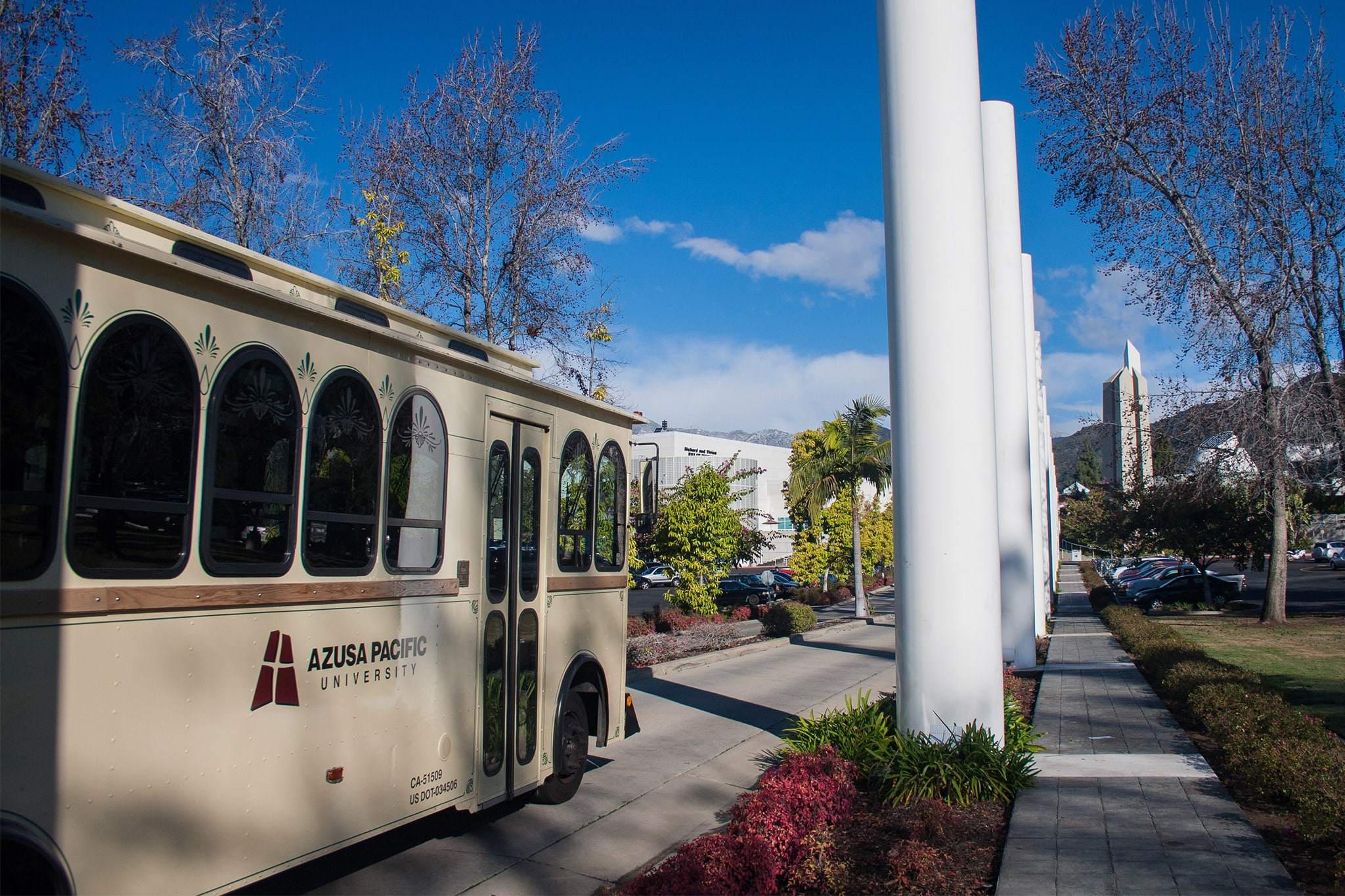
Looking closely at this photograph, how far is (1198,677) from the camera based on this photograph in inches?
448

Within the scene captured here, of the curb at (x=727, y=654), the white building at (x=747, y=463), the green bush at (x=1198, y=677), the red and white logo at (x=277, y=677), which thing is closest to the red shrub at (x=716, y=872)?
the red and white logo at (x=277, y=677)

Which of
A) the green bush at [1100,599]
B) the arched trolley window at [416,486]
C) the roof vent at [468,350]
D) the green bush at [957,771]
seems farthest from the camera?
the green bush at [1100,599]

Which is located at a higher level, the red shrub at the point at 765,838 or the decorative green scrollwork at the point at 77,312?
the decorative green scrollwork at the point at 77,312

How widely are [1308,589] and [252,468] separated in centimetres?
5047

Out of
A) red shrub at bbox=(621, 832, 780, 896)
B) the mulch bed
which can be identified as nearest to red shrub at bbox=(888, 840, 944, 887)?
the mulch bed

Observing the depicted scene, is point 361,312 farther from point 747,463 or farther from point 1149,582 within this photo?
point 747,463

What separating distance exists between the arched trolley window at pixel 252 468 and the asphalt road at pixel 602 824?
2.48 meters

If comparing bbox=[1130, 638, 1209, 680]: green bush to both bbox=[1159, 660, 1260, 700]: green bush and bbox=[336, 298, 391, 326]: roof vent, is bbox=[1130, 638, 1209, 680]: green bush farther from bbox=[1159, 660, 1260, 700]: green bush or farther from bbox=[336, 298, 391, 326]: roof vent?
bbox=[336, 298, 391, 326]: roof vent

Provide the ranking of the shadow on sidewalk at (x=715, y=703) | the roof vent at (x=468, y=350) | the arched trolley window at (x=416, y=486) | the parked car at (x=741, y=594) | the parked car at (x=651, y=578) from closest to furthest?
the arched trolley window at (x=416, y=486) < the roof vent at (x=468, y=350) < the shadow on sidewalk at (x=715, y=703) < the parked car at (x=741, y=594) < the parked car at (x=651, y=578)

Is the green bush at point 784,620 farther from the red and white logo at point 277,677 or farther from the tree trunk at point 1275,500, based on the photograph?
the red and white logo at point 277,677

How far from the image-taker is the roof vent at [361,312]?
605 cm

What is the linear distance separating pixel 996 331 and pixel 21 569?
17.3m

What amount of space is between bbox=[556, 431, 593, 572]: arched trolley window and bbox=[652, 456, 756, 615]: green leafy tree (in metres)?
15.5

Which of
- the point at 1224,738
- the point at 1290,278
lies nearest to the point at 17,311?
the point at 1224,738
